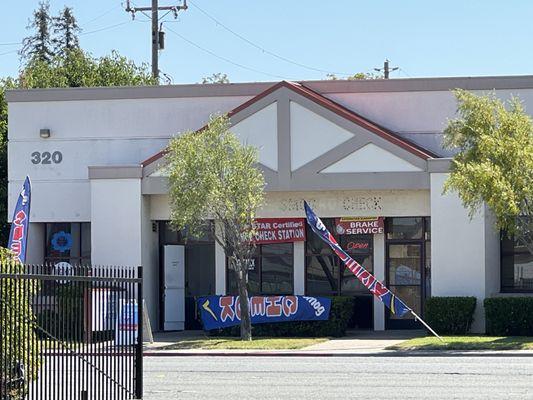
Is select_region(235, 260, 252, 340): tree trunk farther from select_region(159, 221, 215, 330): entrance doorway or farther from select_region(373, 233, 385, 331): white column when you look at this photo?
select_region(373, 233, 385, 331): white column

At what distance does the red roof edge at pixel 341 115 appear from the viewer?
2922cm

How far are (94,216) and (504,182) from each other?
38.5 feet

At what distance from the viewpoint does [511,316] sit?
90.9 ft

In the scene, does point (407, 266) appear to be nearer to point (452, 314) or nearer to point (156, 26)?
point (452, 314)

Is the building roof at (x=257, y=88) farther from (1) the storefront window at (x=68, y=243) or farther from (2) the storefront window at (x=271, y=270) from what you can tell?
(2) the storefront window at (x=271, y=270)

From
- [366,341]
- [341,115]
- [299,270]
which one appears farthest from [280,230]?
[366,341]

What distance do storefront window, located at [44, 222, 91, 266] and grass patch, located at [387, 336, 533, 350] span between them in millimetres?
10921

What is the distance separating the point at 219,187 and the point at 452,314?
22.1ft

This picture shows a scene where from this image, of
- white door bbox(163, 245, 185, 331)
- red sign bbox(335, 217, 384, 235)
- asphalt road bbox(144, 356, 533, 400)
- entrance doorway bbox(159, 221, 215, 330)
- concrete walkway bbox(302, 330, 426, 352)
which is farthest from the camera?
entrance doorway bbox(159, 221, 215, 330)

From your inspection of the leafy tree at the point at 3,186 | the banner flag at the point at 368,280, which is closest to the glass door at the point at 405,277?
the banner flag at the point at 368,280

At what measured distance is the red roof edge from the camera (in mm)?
29219

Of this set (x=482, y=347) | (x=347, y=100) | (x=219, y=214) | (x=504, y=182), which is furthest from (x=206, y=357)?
(x=347, y=100)

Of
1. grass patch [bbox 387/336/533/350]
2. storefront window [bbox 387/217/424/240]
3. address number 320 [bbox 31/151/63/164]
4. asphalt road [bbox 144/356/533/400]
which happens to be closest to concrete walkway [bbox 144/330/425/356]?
grass patch [bbox 387/336/533/350]

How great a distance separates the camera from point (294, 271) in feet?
103
